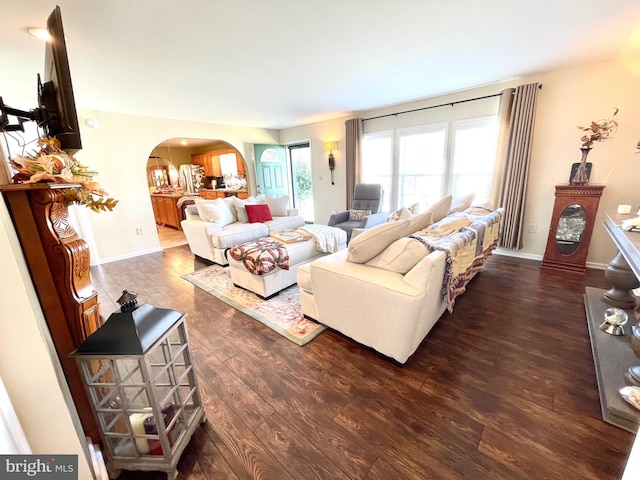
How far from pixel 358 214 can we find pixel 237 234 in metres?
2.10

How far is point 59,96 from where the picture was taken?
1.14 meters

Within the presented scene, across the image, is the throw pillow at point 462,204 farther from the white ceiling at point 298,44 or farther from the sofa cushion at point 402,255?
the sofa cushion at point 402,255

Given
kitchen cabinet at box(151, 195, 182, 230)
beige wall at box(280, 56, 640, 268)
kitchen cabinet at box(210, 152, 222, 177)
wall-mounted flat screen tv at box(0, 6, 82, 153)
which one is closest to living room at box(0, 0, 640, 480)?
beige wall at box(280, 56, 640, 268)

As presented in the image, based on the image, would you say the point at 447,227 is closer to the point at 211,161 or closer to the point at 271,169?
the point at 271,169

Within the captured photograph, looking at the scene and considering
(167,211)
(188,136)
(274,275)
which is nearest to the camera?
(274,275)

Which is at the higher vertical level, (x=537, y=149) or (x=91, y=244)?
(x=537, y=149)

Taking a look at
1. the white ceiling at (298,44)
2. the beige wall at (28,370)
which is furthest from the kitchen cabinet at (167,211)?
the beige wall at (28,370)

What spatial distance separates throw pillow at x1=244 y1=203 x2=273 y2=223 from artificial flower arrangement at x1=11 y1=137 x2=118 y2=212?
3.02 metres

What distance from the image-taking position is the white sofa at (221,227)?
12.0 feet

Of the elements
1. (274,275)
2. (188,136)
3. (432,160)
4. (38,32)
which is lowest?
(274,275)

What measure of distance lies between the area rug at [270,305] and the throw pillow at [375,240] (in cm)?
80

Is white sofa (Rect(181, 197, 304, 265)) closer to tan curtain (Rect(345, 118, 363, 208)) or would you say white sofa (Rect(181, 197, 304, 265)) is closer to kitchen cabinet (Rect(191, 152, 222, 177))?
tan curtain (Rect(345, 118, 363, 208))

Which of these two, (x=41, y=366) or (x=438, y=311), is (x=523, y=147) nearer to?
(x=438, y=311)

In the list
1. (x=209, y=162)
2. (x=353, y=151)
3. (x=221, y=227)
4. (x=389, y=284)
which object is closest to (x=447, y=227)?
(x=389, y=284)
